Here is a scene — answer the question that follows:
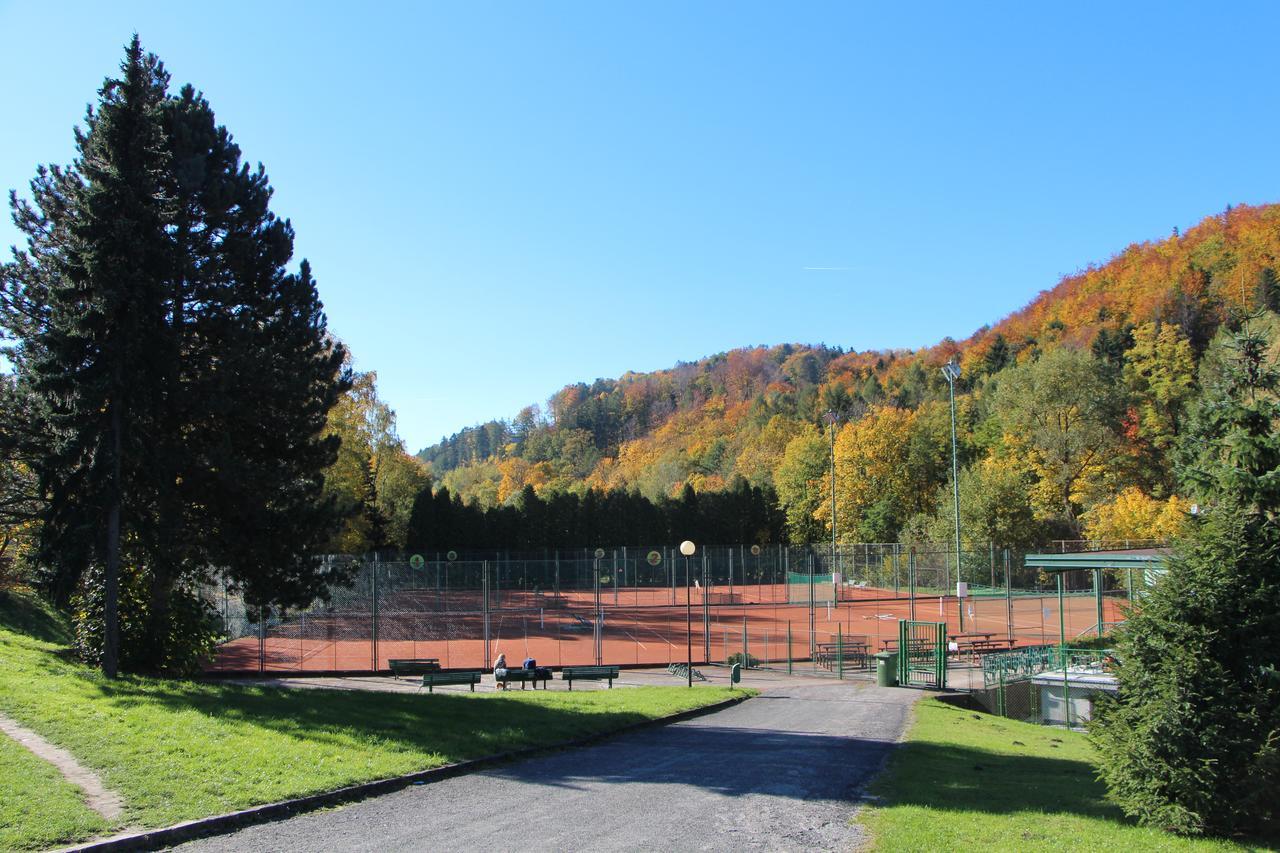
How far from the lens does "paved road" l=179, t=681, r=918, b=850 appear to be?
8797mm

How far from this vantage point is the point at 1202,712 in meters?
9.44

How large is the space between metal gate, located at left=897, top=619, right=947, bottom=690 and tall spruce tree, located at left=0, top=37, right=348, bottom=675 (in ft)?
52.5

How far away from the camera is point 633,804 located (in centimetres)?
1039

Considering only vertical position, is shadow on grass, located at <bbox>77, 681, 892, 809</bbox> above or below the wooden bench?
above

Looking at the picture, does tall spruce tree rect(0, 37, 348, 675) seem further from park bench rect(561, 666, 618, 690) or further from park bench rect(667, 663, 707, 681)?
park bench rect(667, 663, 707, 681)

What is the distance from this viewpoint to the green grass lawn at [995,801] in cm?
893

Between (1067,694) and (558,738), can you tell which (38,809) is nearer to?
(558,738)

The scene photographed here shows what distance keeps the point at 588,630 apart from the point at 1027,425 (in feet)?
137

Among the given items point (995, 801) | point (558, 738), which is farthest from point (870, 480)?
point (995, 801)

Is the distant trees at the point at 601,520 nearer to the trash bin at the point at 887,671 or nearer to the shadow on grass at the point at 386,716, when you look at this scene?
the trash bin at the point at 887,671

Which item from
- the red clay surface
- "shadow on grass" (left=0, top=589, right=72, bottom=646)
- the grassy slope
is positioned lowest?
the red clay surface

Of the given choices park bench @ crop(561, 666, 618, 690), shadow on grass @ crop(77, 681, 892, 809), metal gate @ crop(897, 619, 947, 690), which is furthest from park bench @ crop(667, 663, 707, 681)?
shadow on grass @ crop(77, 681, 892, 809)

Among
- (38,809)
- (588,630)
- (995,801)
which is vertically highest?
(38,809)

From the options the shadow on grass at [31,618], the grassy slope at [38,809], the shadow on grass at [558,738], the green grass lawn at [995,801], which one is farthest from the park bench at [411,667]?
the grassy slope at [38,809]
